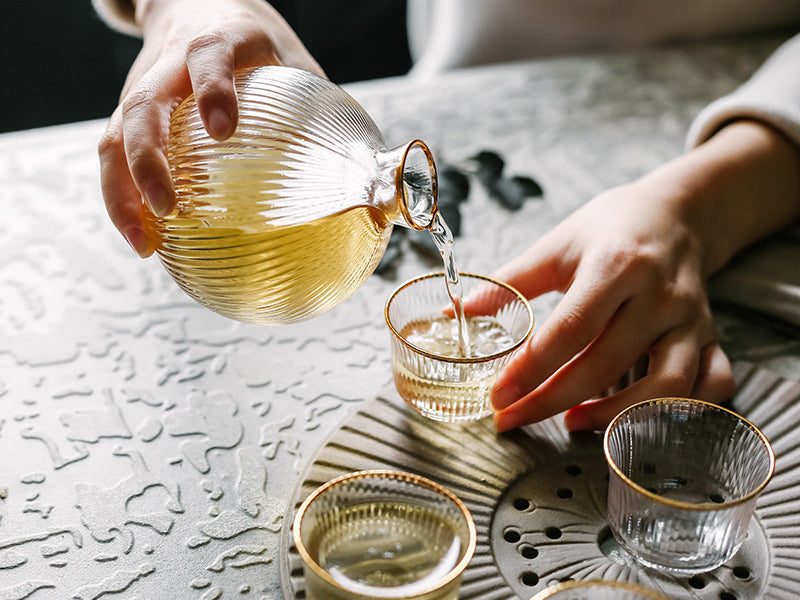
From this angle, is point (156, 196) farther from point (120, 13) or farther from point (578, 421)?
point (120, 13)

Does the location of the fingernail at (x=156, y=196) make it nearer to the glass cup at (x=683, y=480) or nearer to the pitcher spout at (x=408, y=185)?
the pitcher spout at (x=408, y=185)

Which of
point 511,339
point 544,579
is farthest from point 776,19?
point 544,579

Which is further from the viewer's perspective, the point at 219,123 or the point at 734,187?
the point at 734,187

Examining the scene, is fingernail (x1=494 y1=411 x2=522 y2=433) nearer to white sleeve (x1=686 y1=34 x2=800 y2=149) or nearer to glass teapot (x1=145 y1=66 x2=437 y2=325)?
glass teapot (x1=145 y1=66 x2=437 y2=325)

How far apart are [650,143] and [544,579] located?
0.57 m

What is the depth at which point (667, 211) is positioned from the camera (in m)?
0.61

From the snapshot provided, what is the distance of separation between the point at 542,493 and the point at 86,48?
55.8 inches

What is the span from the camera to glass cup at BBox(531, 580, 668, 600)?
0.33 meters

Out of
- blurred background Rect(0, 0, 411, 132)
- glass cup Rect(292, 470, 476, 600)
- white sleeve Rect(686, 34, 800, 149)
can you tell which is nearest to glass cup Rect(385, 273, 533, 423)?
glass cup Rect(292, 470, 476, 600)

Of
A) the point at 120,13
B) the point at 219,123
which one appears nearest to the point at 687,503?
the point at 219,123

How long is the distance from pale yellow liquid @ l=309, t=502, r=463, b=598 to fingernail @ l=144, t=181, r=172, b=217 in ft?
0.57

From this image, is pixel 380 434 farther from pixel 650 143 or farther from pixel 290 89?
pixel 650 143

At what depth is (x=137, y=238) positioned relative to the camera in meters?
0.43

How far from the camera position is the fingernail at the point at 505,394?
0.49 meters
